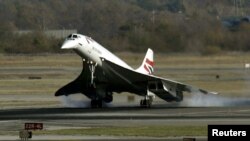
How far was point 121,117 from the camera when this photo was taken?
149ft

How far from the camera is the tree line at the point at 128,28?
76438 millimetres

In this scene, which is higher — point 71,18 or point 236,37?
point 71,18

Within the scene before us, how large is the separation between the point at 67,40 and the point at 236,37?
1140 inches

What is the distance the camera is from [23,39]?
102438 millimetres

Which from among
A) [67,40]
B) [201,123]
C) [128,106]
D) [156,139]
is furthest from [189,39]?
[156,139]

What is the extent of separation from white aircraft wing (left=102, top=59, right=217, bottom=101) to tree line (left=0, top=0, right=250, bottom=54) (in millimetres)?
20187

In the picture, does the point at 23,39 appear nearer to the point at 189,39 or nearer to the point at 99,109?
the point at 189,39

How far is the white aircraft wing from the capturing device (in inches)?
2128

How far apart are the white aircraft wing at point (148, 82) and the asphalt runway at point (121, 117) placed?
1.07 m

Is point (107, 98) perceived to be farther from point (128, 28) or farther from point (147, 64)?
point (128, 28)

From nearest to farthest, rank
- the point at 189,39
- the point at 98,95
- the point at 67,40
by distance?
the point at 67,40 → the point at 98,95 → the point at 189,39

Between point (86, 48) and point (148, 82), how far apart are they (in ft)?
15.6

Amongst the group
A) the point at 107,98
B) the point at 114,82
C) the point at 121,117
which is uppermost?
the point at 114,82

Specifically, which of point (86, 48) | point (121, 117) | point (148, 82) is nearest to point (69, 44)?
point (86, 48)
